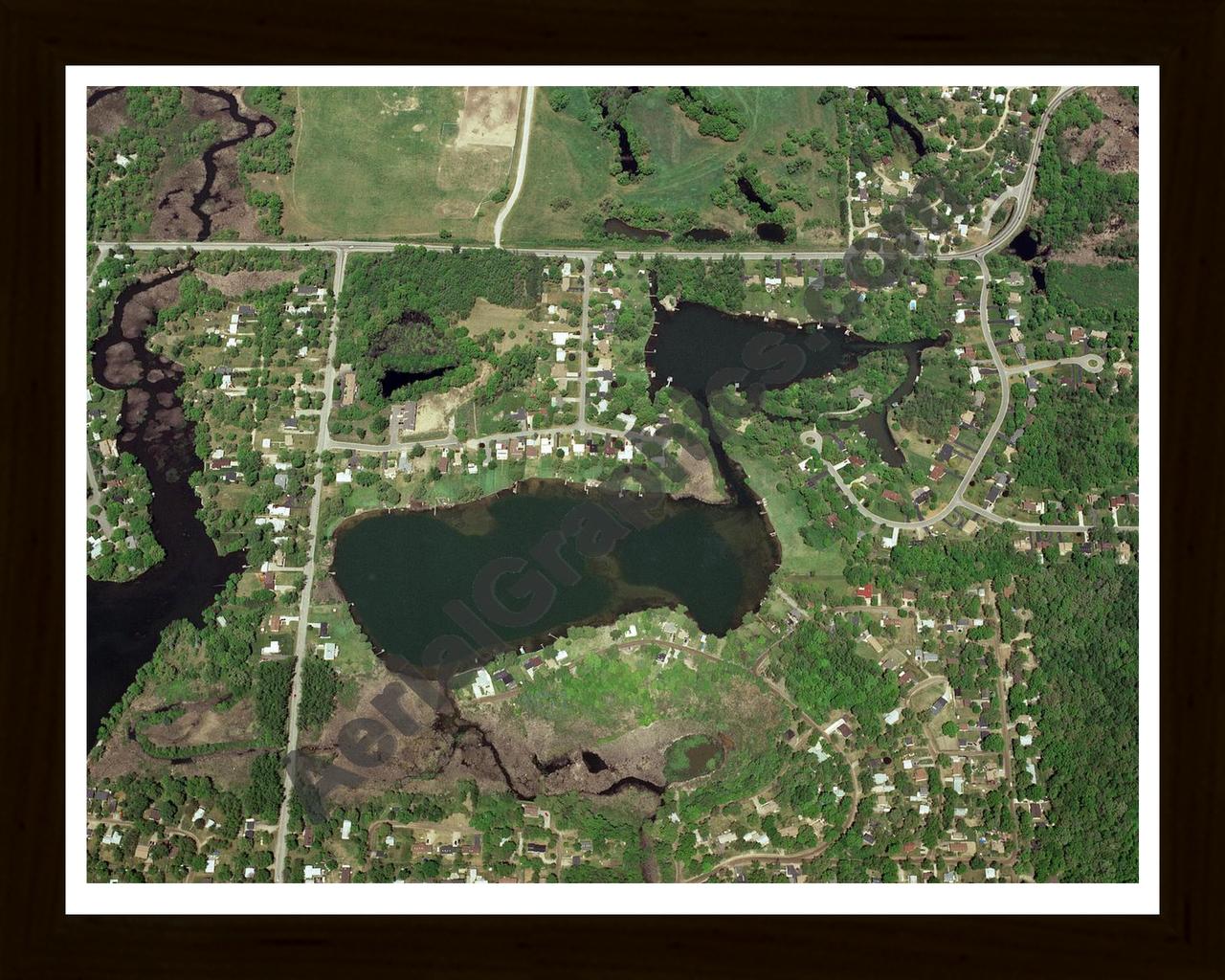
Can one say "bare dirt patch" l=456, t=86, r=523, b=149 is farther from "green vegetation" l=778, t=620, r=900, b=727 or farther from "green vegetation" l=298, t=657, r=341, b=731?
"green vegetation" l=778, t=620, r=900, b=727

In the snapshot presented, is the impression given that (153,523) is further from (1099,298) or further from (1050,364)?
(1099,298)

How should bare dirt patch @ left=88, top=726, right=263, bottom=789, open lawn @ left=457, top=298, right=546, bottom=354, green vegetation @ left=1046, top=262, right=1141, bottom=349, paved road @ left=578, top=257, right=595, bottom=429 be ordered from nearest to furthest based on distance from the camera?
bare dirt patch @ left=88, top=726, right=263, bottom=789 → paved road @ left=578, top=257, right=595, bottom=429 → green vegetation @ left=1046, top=262, right=1141, bottom=349 → open lawn @ left=457, top=298, right=546, bottom=354

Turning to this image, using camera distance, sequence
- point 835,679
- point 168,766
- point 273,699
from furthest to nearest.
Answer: point 835,679 → point 273,699 → point 168,766

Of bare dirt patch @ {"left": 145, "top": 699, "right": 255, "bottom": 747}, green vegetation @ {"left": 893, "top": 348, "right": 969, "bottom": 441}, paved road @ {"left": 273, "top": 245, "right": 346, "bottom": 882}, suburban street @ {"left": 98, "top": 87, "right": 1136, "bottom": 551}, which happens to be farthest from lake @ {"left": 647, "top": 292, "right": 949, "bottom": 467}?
bare dirt patch @ {"left": 145, "top": 699, "right": 255, "bottom": 747}

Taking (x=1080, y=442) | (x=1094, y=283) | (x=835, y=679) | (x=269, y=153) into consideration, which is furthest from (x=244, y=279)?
(x=1094, y=283)

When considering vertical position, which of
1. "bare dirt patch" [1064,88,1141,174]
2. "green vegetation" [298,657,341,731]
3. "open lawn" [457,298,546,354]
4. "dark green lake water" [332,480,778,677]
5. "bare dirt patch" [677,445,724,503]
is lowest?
"green vegetation" [298,657,341,731]

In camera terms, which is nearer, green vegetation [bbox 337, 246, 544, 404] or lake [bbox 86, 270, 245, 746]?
lake [bbox 86, 270, 245, 746]
